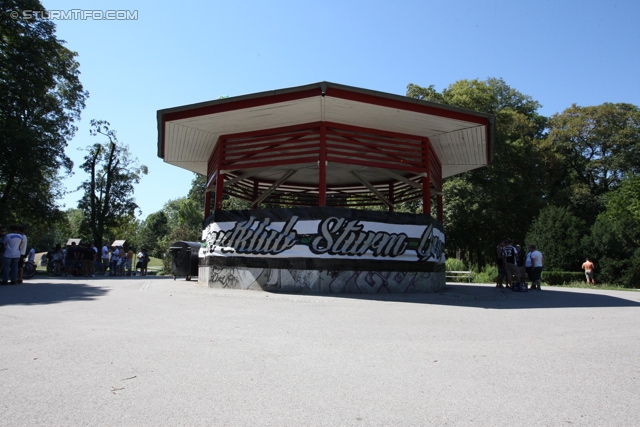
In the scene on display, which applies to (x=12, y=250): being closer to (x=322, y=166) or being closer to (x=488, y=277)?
(x=322, y=166)

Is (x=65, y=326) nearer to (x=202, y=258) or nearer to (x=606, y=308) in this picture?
(x=202, y=258)

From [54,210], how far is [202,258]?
21.0 m

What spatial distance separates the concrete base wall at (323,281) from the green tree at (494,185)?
21.7 m

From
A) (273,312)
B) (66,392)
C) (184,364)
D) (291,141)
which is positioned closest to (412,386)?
(184,364)

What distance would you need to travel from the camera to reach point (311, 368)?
437 cm

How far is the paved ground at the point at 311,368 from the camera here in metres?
3.21

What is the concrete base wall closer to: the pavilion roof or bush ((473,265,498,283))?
the pavilion roof

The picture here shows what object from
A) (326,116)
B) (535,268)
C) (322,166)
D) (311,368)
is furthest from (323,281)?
(535,268)

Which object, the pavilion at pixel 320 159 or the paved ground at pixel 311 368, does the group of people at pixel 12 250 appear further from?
the paved ground at pixel 311 368

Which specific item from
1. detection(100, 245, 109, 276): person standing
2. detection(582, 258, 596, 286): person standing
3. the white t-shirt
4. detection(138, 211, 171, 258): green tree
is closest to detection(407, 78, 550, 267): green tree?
detection(582, 258, 596, 286): person standing

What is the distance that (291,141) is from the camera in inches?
535

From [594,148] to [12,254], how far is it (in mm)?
46003

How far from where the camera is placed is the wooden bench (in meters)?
28.8

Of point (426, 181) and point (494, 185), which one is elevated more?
point (494, 185)
